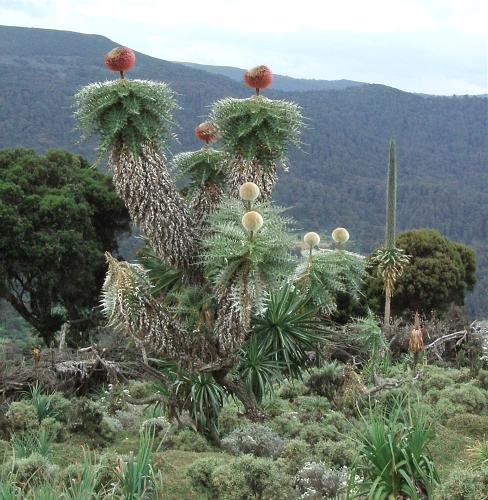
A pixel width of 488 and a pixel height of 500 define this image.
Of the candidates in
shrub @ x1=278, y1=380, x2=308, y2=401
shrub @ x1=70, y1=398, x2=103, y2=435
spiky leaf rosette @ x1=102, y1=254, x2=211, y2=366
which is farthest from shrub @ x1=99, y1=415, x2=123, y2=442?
shrub @ x1=278, y1=380, x2=308, y2=401

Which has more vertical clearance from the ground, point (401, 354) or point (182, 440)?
point (182, 440)

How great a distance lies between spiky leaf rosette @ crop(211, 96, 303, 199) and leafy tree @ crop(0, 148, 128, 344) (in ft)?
39.0

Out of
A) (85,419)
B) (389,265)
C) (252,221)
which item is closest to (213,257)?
(252,221)

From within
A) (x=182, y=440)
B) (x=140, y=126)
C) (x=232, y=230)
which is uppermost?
(x=140, y=126)

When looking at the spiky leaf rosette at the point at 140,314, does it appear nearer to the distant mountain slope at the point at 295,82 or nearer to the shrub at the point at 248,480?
the shrub at the point at 248,480

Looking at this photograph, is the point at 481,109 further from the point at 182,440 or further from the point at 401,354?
the point at 182,440

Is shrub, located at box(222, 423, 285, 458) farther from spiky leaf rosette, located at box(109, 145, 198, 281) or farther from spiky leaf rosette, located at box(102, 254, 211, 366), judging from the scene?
spiky leaf rosette, located at box(109, 145, 198, 281)

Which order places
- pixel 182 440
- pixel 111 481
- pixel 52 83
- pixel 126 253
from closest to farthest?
pixel 111 481, pixel 182 440, pixel 126 253, pixel 52 83

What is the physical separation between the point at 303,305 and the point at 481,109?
8559 centimetres

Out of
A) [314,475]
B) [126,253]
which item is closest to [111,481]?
[314,475]

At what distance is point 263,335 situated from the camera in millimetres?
8312

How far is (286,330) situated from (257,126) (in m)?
2.25

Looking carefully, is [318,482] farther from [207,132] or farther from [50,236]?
[50,236]

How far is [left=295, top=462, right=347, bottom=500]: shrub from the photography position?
622 centimetres
